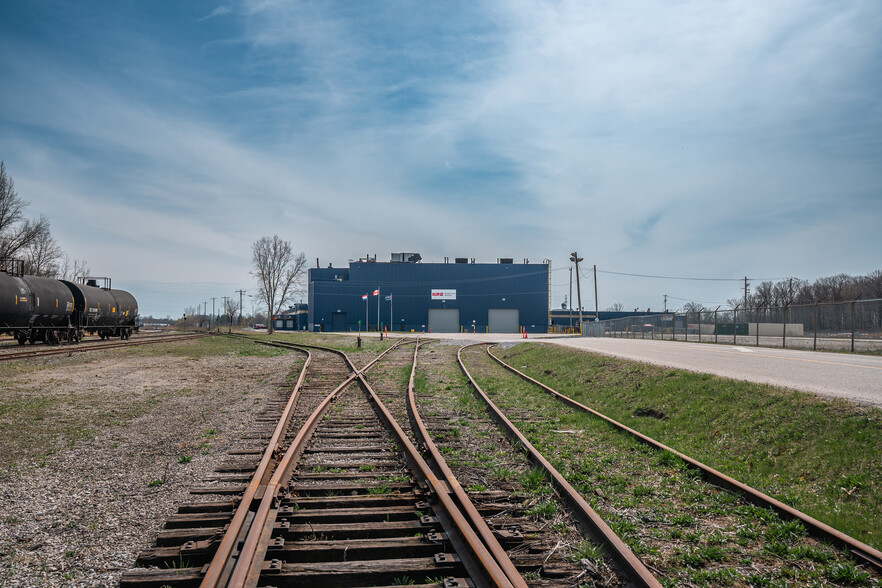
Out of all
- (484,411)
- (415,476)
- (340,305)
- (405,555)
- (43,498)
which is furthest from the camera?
(340,305)

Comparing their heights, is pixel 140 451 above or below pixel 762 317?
below

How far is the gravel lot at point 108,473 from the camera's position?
155 inches

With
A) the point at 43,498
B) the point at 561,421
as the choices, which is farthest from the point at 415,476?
the point at 561,421

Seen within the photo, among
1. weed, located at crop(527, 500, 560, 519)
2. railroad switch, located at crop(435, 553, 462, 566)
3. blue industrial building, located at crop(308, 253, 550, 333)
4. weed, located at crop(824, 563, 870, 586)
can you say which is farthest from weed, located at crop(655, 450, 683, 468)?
blue industrial building, located at crop(308, 253, 550, 333)

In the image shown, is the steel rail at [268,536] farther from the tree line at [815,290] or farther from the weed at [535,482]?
the tree line at [815,290]

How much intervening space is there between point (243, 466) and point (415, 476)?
2004 mm

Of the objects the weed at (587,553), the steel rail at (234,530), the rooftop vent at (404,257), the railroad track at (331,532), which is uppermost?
the rooftop vent at (404,257)

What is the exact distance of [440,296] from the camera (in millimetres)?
76750

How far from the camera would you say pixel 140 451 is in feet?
23.1

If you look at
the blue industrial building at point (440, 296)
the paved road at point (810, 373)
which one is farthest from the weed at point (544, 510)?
the blue industrial building at point (440, 296)

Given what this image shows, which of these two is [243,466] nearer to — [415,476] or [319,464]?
[319,464]

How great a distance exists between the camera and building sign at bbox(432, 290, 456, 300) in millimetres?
76750

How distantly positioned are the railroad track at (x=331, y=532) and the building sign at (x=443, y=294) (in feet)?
230

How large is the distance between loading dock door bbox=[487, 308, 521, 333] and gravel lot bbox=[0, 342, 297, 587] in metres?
64.1
